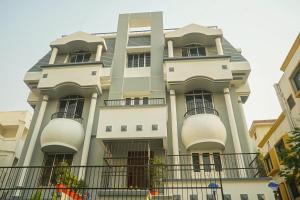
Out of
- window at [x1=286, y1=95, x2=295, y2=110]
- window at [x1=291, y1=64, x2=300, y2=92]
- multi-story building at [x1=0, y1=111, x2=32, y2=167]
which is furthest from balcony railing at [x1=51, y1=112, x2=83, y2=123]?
window at [x1=291, y1=64, x2=300, y2=92]

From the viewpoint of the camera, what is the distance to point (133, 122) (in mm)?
11703

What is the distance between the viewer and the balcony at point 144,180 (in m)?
8.31

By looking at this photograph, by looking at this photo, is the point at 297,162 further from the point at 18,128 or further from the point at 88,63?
the point at 18,128

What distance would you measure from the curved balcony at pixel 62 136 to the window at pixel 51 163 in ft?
1.26

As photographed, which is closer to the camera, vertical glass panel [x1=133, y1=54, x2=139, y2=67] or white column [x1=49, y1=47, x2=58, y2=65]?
white column [x1=49, y1=47, x2=58, y2=65]

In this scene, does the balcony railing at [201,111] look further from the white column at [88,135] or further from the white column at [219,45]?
the white column at [88,135]

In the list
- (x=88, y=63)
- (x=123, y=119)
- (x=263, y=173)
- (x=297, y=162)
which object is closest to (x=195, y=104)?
(x=123, y=119)

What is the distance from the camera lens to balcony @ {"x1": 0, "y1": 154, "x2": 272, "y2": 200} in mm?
8314

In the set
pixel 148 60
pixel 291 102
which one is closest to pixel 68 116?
pixel 148 60

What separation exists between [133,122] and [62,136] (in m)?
3.58

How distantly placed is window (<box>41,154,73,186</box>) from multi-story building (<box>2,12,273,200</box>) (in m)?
0.05

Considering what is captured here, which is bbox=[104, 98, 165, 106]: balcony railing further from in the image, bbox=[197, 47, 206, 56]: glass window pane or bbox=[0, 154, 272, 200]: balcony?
bbox=[197, 47, 206, 56]: glass window pane

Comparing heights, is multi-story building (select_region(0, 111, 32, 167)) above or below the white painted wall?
above

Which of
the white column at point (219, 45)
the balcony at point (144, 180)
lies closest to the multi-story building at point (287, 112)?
the balcony at point (144, 180)
